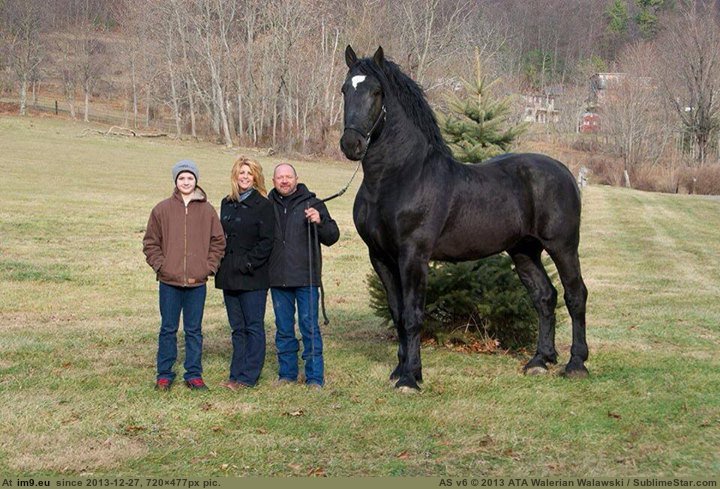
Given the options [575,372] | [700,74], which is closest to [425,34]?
[700,74]

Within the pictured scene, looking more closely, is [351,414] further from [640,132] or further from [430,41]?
[430,41]

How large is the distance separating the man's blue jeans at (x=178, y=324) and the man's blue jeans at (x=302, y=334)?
709mm

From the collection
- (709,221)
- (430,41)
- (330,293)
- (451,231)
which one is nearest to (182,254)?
(451,231)

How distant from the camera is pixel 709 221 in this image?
101 ft

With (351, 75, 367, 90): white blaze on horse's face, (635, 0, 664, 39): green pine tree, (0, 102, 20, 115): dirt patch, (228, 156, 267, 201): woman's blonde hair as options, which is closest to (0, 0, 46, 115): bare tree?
(0, 102, 20, 115): dirt patch

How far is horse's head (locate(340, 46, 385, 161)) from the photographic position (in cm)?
646

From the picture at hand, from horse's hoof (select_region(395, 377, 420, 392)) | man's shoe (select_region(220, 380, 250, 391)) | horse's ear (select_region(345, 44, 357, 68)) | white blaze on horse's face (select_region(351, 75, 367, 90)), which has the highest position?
horse's ear (select_region(345, 44, 357, 68))

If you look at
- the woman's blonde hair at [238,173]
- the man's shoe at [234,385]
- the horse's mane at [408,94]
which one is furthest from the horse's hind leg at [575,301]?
the man's shoe at [234,385]

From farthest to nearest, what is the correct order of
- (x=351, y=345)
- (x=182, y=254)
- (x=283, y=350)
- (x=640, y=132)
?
(x=640, y=132), (x=351, y=345), (x=283, y=350), (x=182, y=254)

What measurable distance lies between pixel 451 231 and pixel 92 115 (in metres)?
70.4

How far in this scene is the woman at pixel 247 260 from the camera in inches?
273

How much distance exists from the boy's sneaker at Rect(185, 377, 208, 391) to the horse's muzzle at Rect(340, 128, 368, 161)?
7.55 feet

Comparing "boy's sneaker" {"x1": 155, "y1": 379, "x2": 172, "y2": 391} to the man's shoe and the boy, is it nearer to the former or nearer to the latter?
the boy

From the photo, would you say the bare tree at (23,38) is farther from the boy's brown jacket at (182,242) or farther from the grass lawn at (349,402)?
the boy's brown jacket at (182,242)
